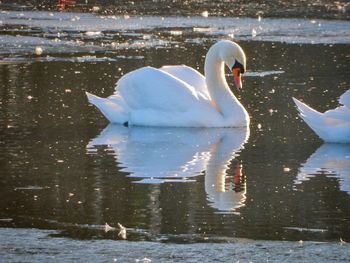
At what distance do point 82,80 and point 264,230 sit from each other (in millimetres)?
8591

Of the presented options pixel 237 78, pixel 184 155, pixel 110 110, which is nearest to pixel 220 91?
pixel 237 78

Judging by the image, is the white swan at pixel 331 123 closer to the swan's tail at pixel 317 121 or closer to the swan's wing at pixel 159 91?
the swan's tail at pixel 317 121

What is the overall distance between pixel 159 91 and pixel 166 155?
214cm

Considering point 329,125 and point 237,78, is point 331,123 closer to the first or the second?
point 329,125

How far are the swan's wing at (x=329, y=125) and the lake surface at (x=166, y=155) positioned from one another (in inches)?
5.1

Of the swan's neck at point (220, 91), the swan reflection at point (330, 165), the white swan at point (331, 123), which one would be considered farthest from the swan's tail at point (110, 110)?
the swan reflection at point (330, 165)

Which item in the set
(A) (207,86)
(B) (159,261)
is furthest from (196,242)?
(A) (207,86)

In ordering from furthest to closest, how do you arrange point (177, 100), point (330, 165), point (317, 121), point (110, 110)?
point (110, 110) → point (177, 100) → point (317, 121) → point (330, 165)

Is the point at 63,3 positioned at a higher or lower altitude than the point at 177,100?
higher

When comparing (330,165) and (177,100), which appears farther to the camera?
(177,100)

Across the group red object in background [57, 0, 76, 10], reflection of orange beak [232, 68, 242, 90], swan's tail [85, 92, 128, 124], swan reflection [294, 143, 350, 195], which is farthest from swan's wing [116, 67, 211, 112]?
red object in background [57, 0, 76, 10]

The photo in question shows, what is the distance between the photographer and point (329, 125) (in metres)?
12.8

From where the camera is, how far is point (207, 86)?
14453mm

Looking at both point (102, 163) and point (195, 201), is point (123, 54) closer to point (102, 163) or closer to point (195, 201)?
point (102, 163)
